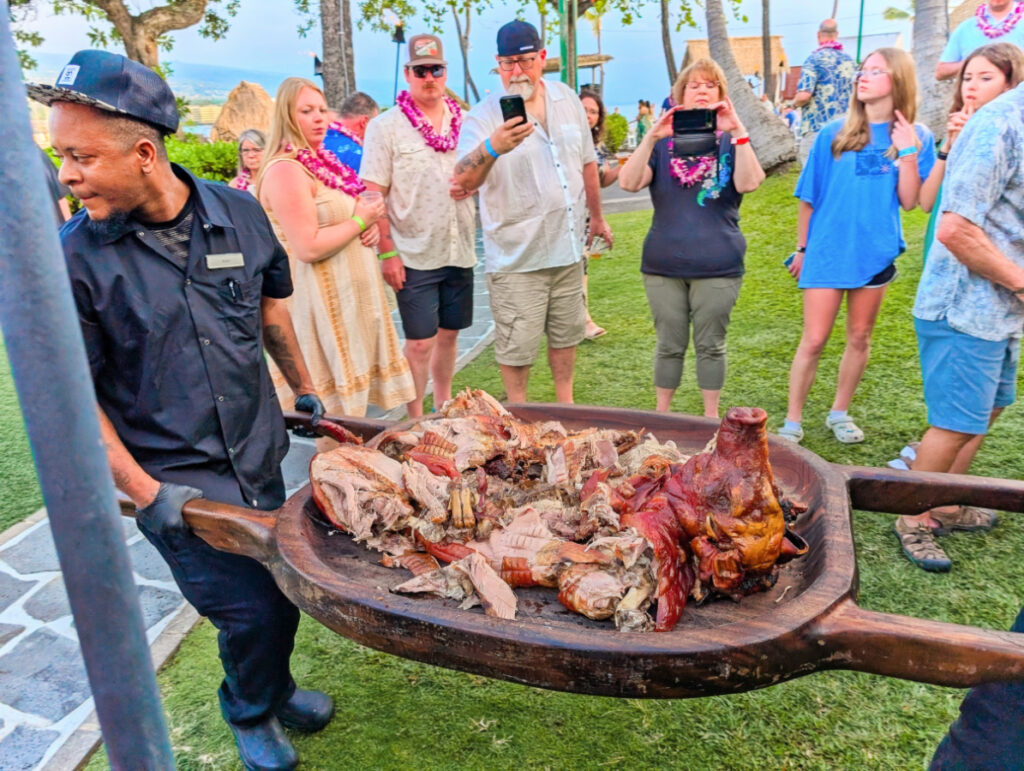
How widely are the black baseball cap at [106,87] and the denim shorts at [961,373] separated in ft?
10.3

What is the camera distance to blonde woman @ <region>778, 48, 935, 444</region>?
397 cm

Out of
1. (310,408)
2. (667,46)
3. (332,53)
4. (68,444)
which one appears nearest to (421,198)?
(310,408)

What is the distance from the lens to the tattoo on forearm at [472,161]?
3.88 metres

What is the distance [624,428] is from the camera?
2.51 metres

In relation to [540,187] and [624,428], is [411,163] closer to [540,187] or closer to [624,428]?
[540,187]

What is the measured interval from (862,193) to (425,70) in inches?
107

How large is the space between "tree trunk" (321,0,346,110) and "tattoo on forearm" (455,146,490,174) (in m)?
7.66

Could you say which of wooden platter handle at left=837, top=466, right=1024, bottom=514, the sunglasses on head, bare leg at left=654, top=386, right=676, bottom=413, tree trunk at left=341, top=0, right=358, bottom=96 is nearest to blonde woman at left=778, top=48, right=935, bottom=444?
bare leg at left=654, top=386, right=676, bottom=413

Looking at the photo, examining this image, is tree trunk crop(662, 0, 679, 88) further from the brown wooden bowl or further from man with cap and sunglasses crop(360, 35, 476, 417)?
the brown wooden bowl

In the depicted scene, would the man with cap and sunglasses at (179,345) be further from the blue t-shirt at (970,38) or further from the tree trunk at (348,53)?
the tree trunk at (348,53)

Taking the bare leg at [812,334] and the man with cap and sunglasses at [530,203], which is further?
the bare leg at [812,334]

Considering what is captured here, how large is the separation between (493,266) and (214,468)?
2467mm

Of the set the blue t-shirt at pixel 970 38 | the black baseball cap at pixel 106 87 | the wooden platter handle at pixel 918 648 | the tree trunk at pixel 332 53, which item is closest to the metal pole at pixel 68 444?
the wooden platter handle at pixel 918 648

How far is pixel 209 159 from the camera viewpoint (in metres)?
11.2
